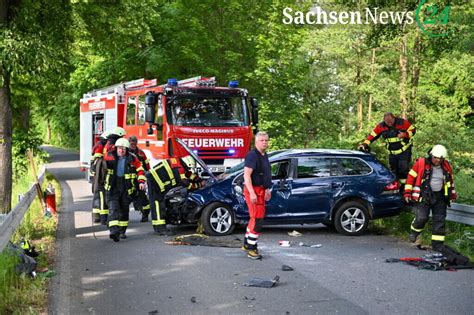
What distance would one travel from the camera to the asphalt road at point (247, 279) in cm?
643

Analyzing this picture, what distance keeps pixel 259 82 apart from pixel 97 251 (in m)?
17.4

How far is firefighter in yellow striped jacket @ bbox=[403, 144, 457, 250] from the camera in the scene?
366 inches

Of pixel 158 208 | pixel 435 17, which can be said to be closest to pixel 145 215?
pixel 158 208

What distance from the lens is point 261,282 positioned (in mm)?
7414

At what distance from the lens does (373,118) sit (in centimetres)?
3036

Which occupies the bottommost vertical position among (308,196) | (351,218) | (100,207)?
(351,218)

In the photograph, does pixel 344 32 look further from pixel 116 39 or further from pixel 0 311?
pixel 0 311

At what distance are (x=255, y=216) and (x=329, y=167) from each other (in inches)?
116

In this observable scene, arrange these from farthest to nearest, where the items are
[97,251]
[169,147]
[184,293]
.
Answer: [169,147] → [97,251] → [184,293]

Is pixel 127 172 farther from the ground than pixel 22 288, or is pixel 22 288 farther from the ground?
pixel 127 172

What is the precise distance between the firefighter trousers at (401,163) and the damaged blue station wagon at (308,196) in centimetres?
112

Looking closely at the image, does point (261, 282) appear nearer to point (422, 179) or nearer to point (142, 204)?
point (422, 179)

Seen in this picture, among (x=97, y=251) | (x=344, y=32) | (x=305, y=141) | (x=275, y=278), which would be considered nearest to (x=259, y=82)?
(x=305, y=141)

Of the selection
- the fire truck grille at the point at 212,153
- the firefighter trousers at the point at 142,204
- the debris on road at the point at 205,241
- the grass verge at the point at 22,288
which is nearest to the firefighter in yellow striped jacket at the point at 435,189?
the debris on road at the point at 205,241
